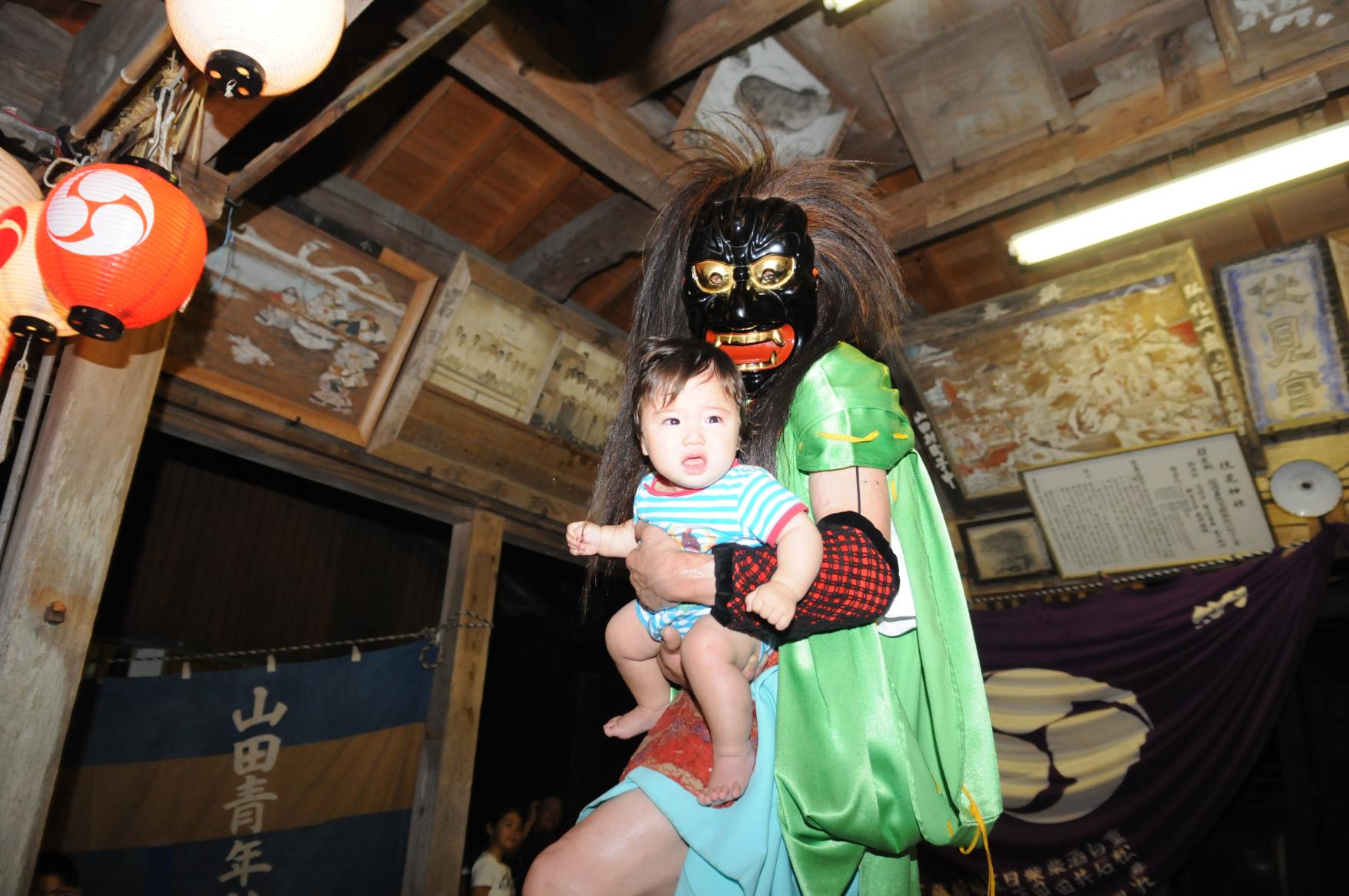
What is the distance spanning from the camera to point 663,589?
5.76 ft

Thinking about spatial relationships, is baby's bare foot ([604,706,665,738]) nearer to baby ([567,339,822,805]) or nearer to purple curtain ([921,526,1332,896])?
baby ([567,339,822,805])

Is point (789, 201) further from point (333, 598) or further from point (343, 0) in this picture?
point (333, 598)

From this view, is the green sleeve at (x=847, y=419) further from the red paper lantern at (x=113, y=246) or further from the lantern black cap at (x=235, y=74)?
the red paper lantern at (x=113, y=246)

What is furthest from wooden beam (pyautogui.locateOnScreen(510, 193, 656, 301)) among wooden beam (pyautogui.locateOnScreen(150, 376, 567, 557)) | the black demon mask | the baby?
the baby

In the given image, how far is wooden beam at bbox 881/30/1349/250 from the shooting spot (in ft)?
17.0

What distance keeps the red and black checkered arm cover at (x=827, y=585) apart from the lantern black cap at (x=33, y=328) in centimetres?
328

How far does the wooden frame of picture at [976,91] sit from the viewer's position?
540 cm

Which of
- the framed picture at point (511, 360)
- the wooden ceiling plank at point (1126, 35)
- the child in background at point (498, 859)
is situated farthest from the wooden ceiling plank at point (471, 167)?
the child in background at point (498, 859)

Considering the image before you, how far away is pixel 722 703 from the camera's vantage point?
1.73m

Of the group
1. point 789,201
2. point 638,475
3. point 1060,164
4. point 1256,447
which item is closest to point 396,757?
point 638,475

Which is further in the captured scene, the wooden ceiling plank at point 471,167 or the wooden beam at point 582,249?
the wooden beam at point 582,249

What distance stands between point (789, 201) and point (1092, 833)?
6.21 meters

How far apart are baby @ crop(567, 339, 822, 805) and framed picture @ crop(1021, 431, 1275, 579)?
615 centimetres

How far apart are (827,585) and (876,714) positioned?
36 cm
